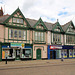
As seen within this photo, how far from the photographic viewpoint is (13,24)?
19.5m

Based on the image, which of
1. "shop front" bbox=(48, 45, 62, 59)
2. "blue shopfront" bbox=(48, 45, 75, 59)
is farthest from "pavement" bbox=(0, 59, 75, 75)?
"blue shopfront" bbox=(48, 45, 75, 59)

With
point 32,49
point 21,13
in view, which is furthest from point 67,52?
point 21,13

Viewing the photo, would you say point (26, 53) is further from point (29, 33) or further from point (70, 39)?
point (70, 39)

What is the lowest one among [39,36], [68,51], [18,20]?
[68,51]

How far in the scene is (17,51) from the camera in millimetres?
19766

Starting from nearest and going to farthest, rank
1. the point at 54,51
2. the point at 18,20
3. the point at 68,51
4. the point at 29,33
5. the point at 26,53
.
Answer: the point at 18,20
the point at 26,53
the point at 29,33
the point at 54,51
the point at 68,51

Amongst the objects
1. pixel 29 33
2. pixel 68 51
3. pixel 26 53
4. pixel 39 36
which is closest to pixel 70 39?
pixel 68 51

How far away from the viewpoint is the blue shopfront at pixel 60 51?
23.4m

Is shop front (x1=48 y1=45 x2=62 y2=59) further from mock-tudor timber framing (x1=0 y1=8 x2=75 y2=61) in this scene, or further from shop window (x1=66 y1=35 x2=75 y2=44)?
shop window (x1=66 y1=35 x2=75 y2=44)

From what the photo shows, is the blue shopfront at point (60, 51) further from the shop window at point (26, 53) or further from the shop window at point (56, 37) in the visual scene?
the shop window at point (26, 53)

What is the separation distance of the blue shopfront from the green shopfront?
5.65m

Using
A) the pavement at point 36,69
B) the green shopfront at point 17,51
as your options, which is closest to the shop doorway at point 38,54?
the green shopfront at point 17,51

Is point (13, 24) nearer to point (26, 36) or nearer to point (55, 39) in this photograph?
point (26, 36)

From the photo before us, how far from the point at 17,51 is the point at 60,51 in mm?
11912
